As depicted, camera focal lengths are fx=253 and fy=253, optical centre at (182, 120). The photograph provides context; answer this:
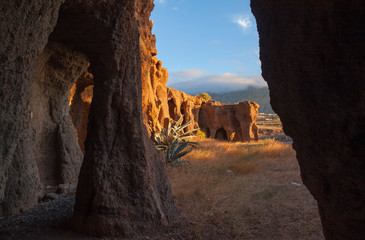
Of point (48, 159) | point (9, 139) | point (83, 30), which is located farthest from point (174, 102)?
point (9, 139)

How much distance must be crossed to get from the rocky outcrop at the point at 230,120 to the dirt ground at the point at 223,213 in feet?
48.6

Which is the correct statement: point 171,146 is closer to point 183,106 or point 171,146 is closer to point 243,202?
point 243,202

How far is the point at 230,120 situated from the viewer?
23047 millimetres

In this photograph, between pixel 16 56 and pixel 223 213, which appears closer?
pixel 16 56

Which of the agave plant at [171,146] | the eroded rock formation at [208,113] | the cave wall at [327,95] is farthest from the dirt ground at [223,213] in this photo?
the eroded rock formation at [208,113]

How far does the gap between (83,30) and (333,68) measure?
118 inches

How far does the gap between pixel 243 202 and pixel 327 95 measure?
3259 mm

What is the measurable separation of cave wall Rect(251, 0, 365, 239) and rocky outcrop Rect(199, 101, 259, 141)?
19.7 meters

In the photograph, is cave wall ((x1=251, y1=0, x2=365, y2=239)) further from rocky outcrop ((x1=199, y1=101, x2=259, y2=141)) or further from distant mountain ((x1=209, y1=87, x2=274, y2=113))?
distant mountain ((x1=209, y1=87, x2=274, y2=113))

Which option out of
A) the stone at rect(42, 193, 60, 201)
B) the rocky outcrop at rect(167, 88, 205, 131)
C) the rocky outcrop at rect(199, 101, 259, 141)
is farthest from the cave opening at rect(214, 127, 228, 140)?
the stone at rect(42, 193, 60, 201)

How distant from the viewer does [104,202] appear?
9.37ft

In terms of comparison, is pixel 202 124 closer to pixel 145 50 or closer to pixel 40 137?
pixel 145 50

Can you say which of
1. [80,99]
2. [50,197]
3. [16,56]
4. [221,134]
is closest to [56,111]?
[50,197]

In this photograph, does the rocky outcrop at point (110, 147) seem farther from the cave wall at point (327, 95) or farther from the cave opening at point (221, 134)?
the cave opening at point (221, 134)
